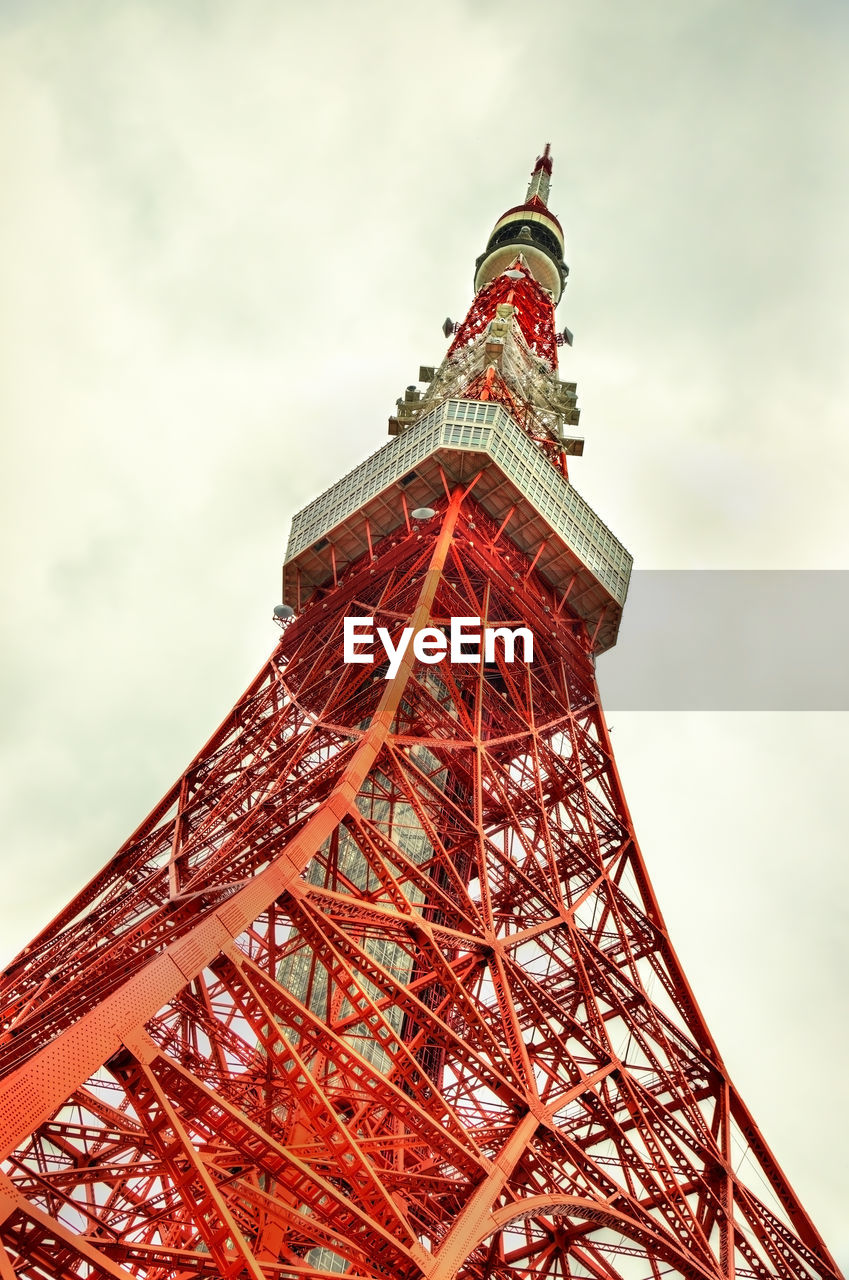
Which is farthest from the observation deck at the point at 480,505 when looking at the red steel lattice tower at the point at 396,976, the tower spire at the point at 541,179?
the tower spire at the point at 541,179

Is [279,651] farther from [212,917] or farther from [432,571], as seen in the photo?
[212,917]

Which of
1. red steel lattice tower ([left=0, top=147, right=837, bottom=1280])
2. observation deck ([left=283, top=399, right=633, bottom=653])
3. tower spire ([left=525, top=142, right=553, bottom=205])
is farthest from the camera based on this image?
tower spire ([left=525, top=142, right=553, bottom=205])

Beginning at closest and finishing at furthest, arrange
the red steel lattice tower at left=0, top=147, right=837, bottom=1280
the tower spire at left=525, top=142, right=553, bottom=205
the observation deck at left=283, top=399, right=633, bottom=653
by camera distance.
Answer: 1. the red steel lattice tower at left=0, top=147, right=837, bottom=1280
2. the observation deck at left=283, top=399, right=633, bottom=653
3. the tower spire at left=525, top=142, right=553, bottom=205

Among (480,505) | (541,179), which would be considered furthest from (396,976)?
(541,179)

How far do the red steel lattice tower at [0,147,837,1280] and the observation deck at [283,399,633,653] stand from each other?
8 centimetres

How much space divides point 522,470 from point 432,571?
6818 millimetres

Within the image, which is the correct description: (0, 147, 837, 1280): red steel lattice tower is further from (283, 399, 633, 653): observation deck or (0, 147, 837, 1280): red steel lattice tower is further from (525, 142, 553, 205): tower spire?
(525, 142, 553, 205): tower spire

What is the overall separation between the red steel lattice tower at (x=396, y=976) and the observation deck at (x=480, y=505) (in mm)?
85

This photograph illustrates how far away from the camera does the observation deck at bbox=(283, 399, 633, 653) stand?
30.3m

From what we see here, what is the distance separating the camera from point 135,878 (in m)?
24.5

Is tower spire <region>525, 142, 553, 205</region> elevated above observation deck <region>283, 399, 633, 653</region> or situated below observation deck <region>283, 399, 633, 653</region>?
above

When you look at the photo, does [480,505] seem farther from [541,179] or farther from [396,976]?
[541,179]

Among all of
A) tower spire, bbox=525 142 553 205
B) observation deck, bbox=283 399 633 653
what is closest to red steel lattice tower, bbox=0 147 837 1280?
observation deck, bbox=283 399 633 653

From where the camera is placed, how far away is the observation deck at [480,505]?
30.3 m
